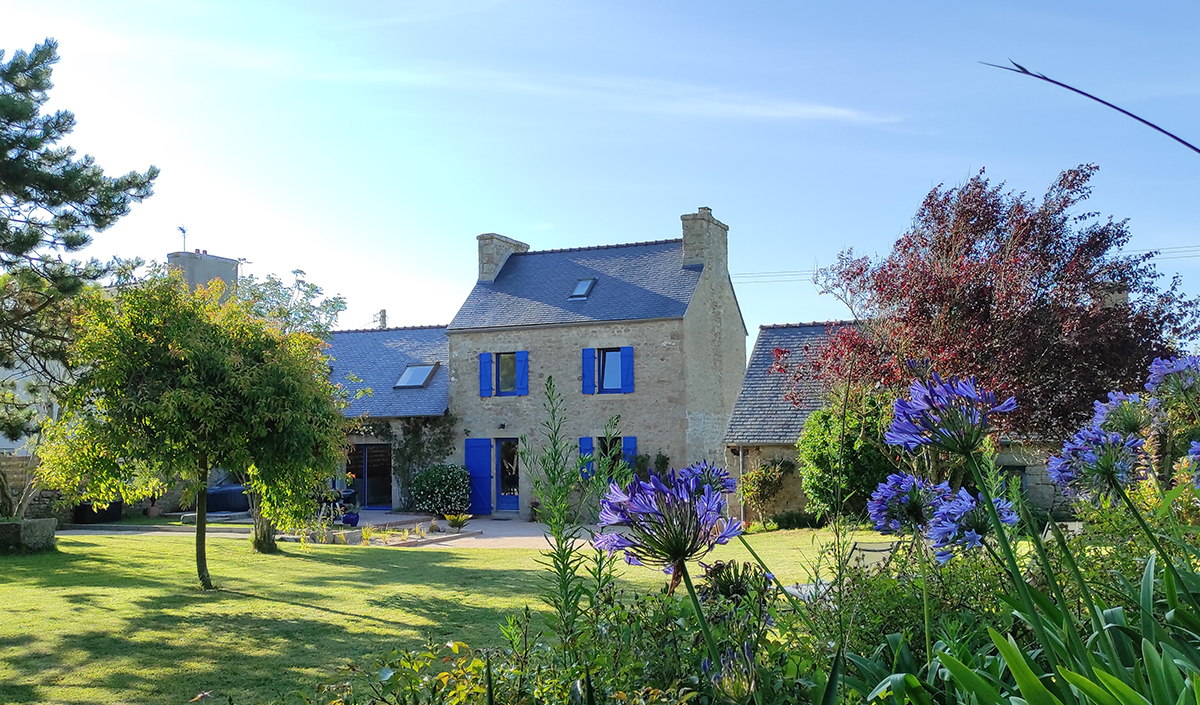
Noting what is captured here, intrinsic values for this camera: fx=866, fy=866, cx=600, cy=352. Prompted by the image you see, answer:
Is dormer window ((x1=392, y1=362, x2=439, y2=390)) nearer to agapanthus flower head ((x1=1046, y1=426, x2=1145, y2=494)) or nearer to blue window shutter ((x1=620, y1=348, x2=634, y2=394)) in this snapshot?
blue window shutter ((x1=620, y1=348, x2=634, y2=394))

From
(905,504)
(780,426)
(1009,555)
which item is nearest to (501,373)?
(780,426)

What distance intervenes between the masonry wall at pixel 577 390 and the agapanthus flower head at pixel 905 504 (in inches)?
751

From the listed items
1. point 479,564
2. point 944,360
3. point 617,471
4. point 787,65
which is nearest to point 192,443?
point 479,564

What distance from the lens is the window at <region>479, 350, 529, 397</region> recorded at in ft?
78.1

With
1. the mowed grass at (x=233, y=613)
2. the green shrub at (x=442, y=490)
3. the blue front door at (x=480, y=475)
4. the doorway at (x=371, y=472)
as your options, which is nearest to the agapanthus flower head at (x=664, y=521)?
the mowed grass at (x=233, y=613)


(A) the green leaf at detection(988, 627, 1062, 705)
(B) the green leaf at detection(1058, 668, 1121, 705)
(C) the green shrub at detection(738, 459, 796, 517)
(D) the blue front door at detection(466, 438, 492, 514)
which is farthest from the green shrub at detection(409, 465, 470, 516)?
Result: (B) the green leaf at detection(1058, 668, 1121, 705)

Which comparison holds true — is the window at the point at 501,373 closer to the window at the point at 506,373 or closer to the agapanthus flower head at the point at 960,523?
the window at the point at 506,373

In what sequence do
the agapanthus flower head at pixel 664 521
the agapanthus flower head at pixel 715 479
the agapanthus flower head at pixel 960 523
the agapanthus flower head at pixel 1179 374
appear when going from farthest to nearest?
the agapanthus flower head at pixel 1179 374 → the agapanthus flower head at pixel 715 479 → the agapanthus flower head at pixel 960 523 → the agapanthus flower head at pixel 664 521

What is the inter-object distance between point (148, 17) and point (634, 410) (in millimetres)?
17723

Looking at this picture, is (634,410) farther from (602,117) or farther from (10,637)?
(10,637)

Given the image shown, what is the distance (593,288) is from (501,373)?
11.4 ft

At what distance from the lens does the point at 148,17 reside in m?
5.70

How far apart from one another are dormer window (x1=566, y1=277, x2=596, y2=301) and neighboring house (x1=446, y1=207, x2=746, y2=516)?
43 millimetres

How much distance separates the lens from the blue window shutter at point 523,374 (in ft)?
77.6
